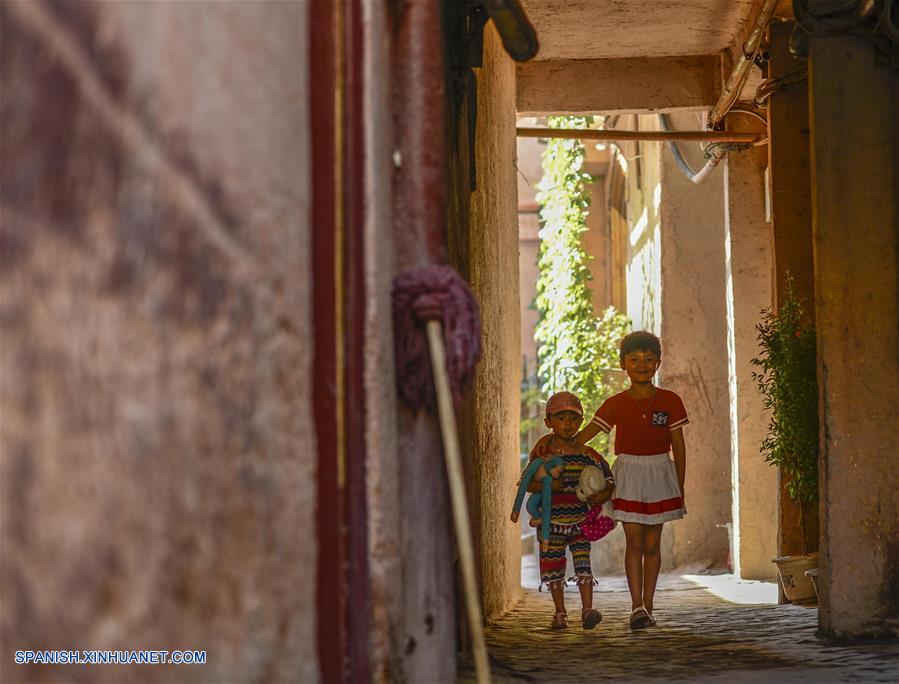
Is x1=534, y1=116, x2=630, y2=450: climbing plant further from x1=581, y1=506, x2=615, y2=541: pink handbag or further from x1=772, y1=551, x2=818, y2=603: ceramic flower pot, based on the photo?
x1=581, y1=506, x2=615, y2=541: pink handbag

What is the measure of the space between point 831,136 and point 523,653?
2.70m

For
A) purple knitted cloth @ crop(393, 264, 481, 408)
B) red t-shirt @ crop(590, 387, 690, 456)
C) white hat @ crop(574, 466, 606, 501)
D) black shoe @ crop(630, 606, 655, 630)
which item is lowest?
black shoe @ crop(630, 606, 655, 630)

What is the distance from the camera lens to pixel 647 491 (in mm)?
6418

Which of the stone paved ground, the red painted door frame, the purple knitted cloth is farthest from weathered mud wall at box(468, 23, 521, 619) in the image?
the red painted door frame

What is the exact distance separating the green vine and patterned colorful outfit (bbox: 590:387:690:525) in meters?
0.65

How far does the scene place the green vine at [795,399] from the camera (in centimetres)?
673

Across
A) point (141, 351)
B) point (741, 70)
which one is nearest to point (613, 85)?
point (741, 70)

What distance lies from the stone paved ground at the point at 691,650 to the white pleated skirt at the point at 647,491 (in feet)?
1.86

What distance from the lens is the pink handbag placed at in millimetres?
6527

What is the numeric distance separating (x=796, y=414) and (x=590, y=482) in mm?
1308

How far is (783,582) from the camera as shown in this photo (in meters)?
7.09

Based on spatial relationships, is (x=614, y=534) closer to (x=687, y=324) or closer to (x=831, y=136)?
(x=687, y=324)

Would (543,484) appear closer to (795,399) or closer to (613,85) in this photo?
(795,399)

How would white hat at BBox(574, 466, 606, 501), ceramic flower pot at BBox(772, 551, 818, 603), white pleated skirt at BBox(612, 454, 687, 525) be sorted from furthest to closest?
ceramic flower pot at BBox(772, 551, 818, 603) → white pleated skirt at BBox(612, 454, 687, 525) → white hat at BBox(574, 466, 606, 501)
